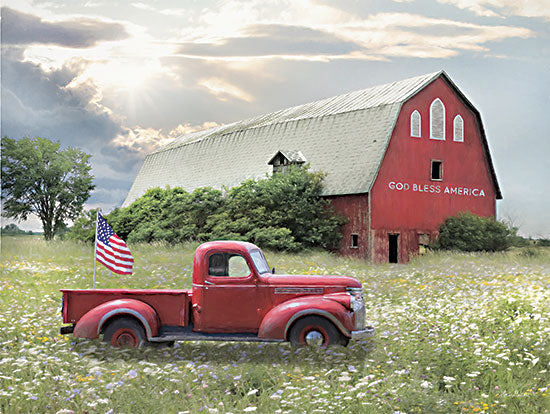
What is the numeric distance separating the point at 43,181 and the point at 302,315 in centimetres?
5088

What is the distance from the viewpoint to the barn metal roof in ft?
120

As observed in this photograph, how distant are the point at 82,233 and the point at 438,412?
126 ft

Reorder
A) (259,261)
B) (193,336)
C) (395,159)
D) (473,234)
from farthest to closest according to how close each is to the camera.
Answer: (473,234), (395,159), (259,261), (193,336)

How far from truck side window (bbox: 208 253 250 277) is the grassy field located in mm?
1552

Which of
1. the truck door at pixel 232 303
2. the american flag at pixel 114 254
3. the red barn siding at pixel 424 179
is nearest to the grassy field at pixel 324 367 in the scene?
the truck door at pixel 232 303

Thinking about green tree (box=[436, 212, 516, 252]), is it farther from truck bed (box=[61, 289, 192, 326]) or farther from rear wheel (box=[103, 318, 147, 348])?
rear wheel (box=[103, 318, 147, 348])

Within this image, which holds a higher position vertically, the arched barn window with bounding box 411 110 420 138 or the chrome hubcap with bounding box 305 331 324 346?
the arched barn window with bounding box 411 110 420 138

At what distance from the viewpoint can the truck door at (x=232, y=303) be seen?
1227 cm

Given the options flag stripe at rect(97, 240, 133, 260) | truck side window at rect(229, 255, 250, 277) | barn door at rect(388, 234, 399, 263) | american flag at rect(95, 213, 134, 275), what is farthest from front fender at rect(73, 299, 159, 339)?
barn door at rect(388, 234, 399, 263)

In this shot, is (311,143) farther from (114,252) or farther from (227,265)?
(227,265)

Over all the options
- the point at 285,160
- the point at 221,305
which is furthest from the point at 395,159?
the point at 221,305

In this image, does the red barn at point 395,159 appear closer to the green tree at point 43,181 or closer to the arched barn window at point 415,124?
the arched barn window at point 415,124

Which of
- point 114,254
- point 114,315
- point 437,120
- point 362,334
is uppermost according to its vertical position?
point 437,120

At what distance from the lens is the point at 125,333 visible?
40.9 feet
